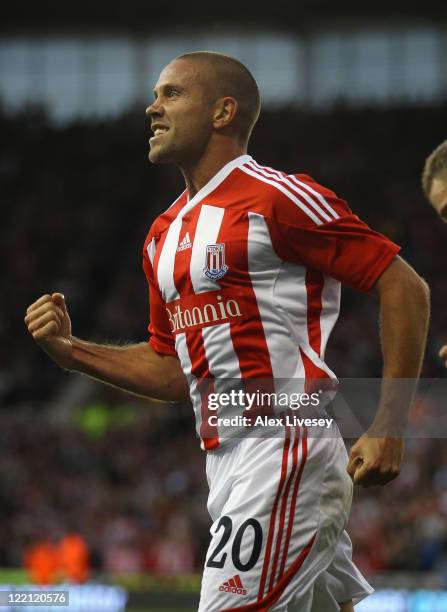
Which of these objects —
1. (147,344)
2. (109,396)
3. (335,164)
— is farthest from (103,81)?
(147,344)

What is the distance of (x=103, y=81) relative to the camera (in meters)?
27.2

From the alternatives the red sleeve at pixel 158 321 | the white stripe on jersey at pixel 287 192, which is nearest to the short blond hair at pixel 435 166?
the white stripe on jersey at pixel 287 192

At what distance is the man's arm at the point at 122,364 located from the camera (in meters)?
3.60

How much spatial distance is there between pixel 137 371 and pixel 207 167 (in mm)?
667

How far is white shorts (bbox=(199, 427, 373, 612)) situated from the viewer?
3.08 meters

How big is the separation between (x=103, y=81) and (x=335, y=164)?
886cm

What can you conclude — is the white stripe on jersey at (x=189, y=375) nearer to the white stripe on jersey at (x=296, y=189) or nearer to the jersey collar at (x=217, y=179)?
the jersey collar at (x=217, y=179)

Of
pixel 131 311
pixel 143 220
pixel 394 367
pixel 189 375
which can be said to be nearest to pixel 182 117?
pixel 189 375

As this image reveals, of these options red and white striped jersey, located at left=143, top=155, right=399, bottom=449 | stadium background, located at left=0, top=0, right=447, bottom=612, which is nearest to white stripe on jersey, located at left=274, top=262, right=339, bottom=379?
red and white striped jersey, located at left=143, top=155, right=399, bottom=449

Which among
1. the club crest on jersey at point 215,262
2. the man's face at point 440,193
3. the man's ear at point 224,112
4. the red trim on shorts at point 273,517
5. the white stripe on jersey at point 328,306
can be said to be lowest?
the red trim on shorts at point 273,517

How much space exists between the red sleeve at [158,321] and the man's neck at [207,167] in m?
0.29

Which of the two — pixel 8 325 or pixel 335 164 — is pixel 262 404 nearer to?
pixel 8 325
